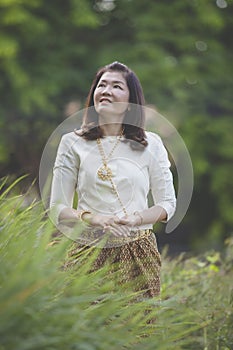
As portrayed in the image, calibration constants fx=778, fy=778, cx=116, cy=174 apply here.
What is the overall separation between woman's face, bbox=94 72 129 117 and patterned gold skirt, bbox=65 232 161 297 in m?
0.49

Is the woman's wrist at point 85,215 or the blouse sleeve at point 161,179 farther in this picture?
the blouse sleeve at point 161,179

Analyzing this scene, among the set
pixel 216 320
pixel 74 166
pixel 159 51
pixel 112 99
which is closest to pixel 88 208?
pixel 74 166

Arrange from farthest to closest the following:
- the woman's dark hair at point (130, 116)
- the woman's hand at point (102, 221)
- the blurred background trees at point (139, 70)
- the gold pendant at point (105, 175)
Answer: the blurred background trees at point (139, 70) < the woman's dark hair at point (130, 116) < the gold pendant at point (105, 175) < the woman's hand at point (102, 221)

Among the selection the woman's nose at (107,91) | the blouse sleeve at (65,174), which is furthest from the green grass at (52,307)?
the woman's nose at (107,91)

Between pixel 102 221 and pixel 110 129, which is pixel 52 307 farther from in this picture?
pixel 110 129

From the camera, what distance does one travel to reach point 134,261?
288 centimetres

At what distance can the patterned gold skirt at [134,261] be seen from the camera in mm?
2865

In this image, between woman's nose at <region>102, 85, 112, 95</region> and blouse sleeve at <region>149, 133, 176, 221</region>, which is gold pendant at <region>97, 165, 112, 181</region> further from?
woman's nose at <region>102, 85, 112, 95</region>

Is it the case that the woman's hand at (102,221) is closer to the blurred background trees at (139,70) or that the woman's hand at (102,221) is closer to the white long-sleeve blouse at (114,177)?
the white long-sleeve blouse at (114,177)

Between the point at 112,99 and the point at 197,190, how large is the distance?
8.54 metres

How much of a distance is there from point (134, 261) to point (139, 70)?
25.5 feet

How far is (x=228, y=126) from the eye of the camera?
35.3 feet

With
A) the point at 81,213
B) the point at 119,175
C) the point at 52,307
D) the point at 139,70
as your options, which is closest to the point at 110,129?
the point at 119,175

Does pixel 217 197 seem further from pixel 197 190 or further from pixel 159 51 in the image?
pixel 159 51
